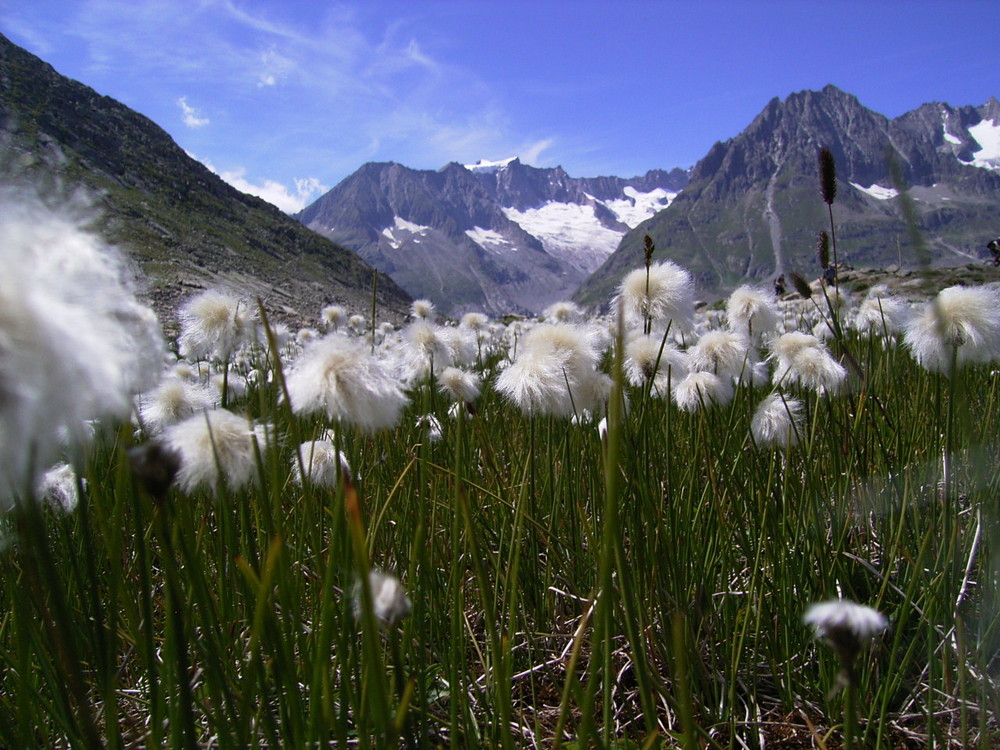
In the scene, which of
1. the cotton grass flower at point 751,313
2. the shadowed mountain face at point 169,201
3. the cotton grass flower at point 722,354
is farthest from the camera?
the shadowed mountain face at point 169,201

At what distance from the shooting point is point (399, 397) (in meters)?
1.29

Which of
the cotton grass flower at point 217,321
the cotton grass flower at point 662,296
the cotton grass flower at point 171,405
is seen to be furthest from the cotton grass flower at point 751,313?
the cotton grass flower at point 171,405

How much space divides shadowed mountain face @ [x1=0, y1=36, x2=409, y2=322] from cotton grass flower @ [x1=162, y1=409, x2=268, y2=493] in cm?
2782

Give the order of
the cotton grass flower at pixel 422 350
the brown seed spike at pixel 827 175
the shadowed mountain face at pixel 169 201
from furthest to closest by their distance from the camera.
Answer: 1. the shadowed mountain face at pixel 169 201
2. the cotton grass flower at pixel 422 350
3. the brown seed spike at pixel 827 175

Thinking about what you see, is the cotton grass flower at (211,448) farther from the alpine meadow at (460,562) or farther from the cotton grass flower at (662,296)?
the cotton grass flower at (662,296)

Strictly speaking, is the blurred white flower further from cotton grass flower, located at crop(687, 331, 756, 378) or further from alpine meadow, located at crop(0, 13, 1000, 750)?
cotton grass flower, located at crop(687, 331, 756, 378)

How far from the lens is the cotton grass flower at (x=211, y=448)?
107 centimetres

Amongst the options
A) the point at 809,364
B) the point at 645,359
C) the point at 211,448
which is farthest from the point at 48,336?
the point at 809,364

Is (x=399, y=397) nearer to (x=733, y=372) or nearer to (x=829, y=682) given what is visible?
(x=829, y=682)

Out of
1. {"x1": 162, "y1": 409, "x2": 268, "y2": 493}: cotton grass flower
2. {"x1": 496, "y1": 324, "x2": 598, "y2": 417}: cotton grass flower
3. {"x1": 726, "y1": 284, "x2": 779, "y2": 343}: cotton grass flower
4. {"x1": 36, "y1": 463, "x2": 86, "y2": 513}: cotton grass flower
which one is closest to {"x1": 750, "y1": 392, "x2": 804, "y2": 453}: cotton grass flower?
{"x1": 496, "y1": 324, "x2": 598, "y2": 417}: cotton grass flower

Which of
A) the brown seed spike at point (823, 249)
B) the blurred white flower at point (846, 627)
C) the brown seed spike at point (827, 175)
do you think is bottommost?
the blurred white flower at point (846, 627)

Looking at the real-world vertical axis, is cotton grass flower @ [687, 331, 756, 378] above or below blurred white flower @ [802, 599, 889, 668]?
above

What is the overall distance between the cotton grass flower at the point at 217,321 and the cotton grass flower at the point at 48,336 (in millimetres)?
1240

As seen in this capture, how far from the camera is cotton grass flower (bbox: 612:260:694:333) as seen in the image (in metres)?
2.45
